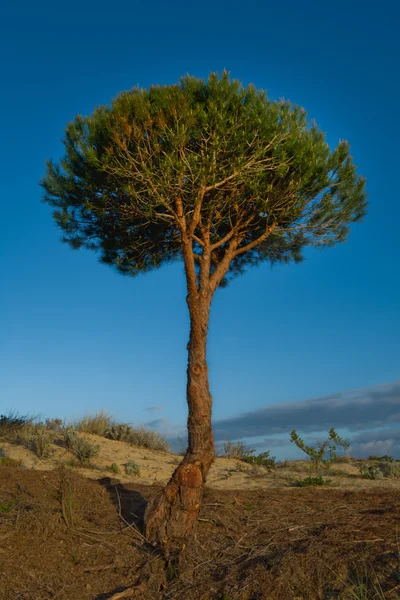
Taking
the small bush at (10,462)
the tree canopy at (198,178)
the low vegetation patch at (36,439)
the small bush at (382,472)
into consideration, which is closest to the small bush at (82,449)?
the low vegetation patch at (36,439)

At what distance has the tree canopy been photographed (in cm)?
1205

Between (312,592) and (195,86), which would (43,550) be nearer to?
(312,592)

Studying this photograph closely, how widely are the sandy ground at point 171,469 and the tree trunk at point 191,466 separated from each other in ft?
14.8

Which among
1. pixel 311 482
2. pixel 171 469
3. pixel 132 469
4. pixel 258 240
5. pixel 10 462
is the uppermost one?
pixel 258 240

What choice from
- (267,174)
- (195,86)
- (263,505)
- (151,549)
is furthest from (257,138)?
(151,549)

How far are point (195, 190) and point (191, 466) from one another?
586 cm

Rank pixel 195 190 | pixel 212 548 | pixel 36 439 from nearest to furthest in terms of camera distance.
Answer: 1. pixel 212 548
2. pixel 195 190
3. pixel 36 439

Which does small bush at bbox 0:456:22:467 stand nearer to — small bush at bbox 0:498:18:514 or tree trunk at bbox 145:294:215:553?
small bush at bbox 0:498:18:514

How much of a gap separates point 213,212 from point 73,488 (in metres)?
7.23

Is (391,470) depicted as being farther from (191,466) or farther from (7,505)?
(7,505)

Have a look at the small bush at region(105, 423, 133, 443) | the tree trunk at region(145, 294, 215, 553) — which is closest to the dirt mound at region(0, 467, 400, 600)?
the tree trunk at region(145, 294, 215, 553)

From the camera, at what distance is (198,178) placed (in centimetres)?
1206

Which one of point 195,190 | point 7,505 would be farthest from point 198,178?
point 7,505

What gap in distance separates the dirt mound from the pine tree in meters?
0.84
